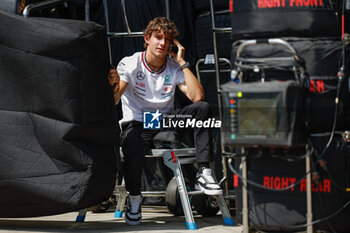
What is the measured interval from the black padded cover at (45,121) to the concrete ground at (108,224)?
17 cm

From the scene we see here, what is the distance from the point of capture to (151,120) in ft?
14.4

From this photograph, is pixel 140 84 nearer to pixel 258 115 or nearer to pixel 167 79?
pixel 167 79

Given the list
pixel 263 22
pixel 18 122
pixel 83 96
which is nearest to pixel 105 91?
pixel 83 96

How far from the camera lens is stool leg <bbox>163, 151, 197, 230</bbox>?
397cm

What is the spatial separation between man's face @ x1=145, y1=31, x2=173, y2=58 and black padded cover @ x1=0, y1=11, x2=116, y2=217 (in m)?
0.67

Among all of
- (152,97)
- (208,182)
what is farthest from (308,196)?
(152,97)

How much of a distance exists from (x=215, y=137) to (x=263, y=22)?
1716 mm

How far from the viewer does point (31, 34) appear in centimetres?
380

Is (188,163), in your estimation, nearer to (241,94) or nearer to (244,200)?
(244,200)

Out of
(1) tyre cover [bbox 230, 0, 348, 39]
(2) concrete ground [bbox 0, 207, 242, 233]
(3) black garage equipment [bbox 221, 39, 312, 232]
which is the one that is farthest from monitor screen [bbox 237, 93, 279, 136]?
(2) concrete ground [bbox 0, 207, 242, 233]

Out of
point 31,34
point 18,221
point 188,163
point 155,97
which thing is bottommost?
point 18,221

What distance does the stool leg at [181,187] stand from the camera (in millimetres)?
3965

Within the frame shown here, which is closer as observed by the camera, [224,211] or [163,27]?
[224,211]

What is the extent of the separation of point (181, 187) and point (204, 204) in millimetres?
541
